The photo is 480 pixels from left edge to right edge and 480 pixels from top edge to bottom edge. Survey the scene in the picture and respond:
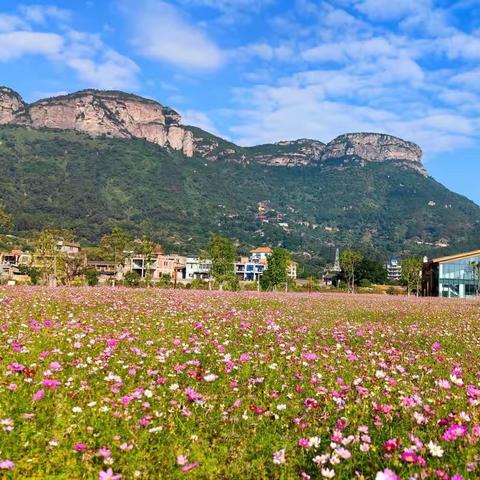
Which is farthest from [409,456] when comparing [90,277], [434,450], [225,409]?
[90,277]

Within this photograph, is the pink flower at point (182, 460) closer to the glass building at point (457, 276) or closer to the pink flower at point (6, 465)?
the pink flower at point (6, 465)

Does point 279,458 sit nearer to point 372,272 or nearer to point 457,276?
point 457,276

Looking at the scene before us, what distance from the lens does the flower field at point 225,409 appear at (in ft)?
12.8

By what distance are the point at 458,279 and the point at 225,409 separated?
8362 cm

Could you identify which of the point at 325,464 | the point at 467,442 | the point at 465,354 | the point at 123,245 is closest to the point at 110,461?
the point at 325,464

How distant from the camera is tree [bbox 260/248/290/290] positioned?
68.1 m

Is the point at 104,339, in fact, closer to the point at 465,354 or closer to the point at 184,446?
the point at 184,446

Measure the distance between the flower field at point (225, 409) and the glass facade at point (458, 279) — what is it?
7774 centimetres

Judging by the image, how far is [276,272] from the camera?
6806cm

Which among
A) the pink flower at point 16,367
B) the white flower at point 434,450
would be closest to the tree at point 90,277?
the pink flower at point 16,367

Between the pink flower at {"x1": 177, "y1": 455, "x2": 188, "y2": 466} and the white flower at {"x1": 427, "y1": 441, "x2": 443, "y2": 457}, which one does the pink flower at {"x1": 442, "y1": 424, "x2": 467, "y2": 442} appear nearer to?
the white flower at {"x1": 427, "y1": 441, "x2": 443, "y2": 457}

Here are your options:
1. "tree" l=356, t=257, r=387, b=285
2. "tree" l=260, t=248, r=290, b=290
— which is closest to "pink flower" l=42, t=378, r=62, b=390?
"tree" l=260, t=248, r=290, b=290

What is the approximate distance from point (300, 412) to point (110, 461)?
2.26m

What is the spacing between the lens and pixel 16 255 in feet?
438
